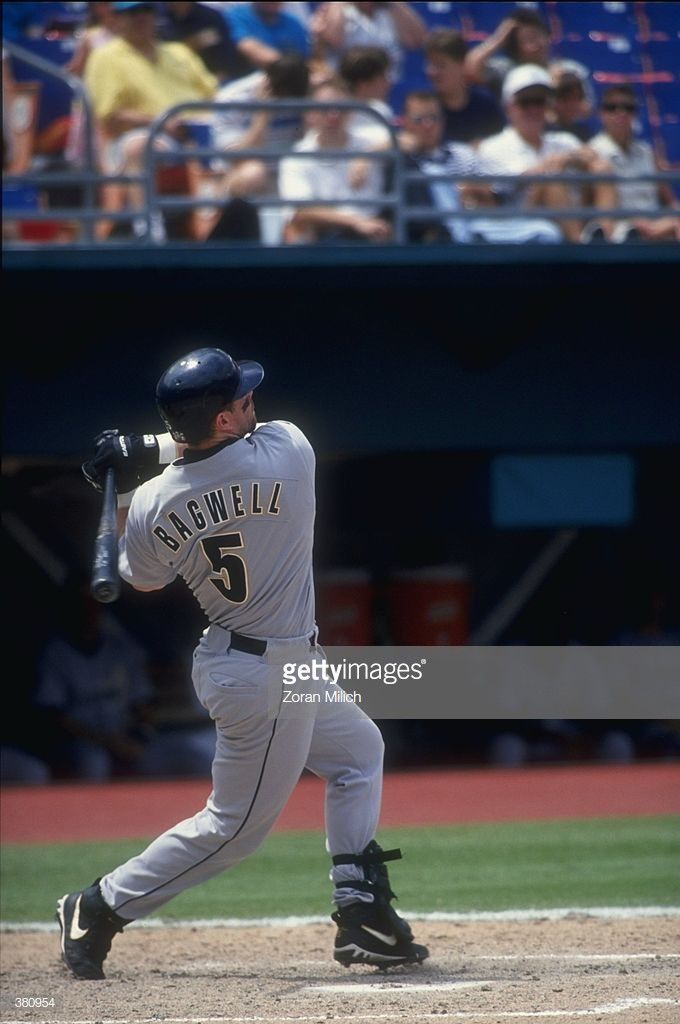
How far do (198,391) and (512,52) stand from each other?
5351 millimetres

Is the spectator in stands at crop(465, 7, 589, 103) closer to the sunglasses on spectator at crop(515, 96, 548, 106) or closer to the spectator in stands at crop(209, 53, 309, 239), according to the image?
the sunglasses on spectator at crop(515, 96, 548, 106)

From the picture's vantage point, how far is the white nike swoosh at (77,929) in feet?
12.8

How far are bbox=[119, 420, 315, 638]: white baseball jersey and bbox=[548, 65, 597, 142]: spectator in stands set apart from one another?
Result: 476 cm

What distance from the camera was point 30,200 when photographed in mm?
7977

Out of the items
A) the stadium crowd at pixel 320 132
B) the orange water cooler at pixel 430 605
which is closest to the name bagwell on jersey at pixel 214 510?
the stadium crowd at pixel 320 132

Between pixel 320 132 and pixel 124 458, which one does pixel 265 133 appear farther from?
pixel 124 458

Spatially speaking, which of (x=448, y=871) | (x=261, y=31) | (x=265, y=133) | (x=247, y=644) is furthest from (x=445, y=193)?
(x=247, y=644)

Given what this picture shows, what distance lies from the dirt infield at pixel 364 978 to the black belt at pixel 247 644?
903 millimetres

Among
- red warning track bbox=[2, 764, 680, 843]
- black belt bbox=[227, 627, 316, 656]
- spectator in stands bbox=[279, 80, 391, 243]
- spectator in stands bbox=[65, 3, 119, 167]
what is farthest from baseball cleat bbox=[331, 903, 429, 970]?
spectator in stands bbox=[65, 3, 119, 167]

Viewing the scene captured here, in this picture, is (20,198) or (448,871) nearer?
(448,871)

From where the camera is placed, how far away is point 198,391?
11.6ft

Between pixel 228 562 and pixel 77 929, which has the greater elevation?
pixel 228 562

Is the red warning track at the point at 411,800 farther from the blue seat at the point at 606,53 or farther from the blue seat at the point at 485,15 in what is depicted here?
the blue seat at the point at 485,15

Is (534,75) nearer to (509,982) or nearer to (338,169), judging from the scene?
(338,169)
